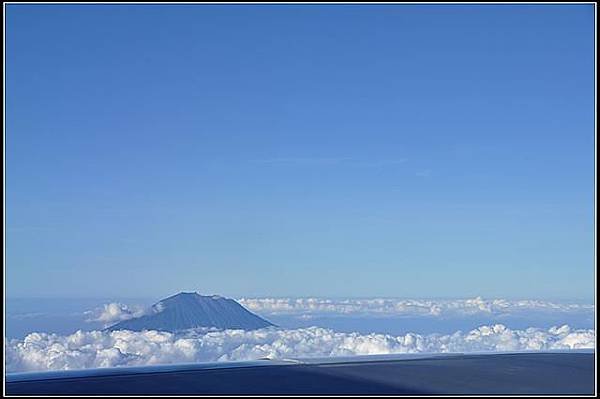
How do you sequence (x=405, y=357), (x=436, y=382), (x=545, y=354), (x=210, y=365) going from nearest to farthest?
(x=436, y=382) < (x=210, y=365) < (x=405, y=357) < (x=545, y=354)

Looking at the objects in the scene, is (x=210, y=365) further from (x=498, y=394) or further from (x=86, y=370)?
(x=498, y=394)

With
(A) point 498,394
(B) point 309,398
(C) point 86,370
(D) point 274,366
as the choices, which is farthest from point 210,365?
(A) point 498,394

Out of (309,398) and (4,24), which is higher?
(4,24)

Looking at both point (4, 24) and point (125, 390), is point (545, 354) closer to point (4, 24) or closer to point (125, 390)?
point (125, 390)

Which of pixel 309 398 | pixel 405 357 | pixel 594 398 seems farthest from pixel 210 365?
pixel 594 398

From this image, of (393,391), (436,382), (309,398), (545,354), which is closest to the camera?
(309,398)

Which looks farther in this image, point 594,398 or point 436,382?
point 436,382
